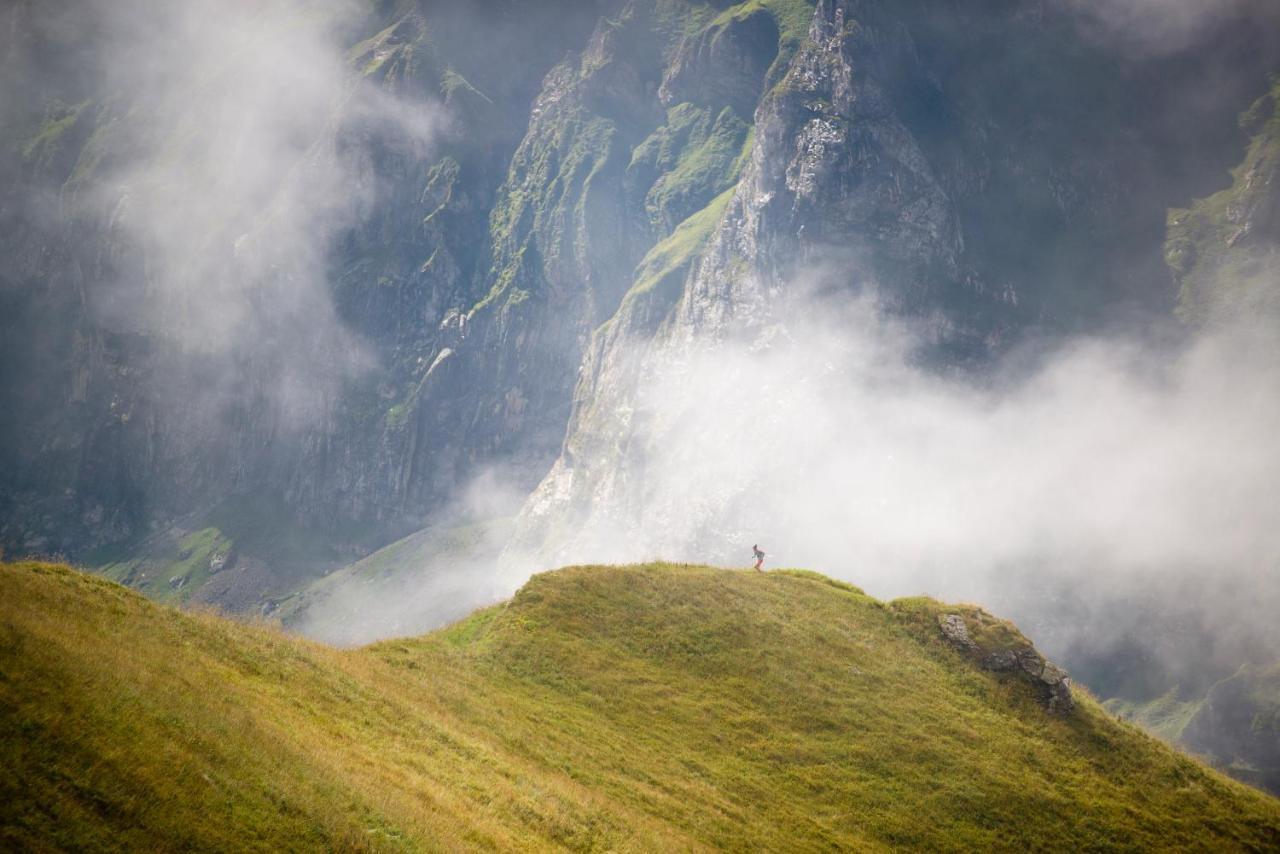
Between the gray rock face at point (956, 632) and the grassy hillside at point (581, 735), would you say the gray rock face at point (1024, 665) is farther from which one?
the grassy hillside at point (581, 735)

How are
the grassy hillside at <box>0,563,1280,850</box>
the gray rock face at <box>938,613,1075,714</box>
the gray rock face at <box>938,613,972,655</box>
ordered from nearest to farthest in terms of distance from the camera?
the grassy hillside at <box>0,563,1280,850</box> < the gray rock face at <box>938,613,1075,714</box> < the gray rock face at <box>938,613,972,655</box>

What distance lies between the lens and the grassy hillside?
17.5 m

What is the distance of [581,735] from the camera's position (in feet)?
124

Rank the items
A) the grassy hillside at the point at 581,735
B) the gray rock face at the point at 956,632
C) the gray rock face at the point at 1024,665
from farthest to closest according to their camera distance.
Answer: the gray rock face at the point at 956,632 → the gray rock face at the point at 1024,665 → the grassy hillside at the point at 581,735

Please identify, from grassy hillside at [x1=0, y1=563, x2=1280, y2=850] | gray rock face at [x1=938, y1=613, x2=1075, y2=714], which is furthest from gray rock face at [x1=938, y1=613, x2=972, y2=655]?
grassy hillside at [x1=0, y1=563, x2=1280, y2=850]

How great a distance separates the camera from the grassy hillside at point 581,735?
17.5 m

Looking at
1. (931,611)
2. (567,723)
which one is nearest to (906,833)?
(567,723)

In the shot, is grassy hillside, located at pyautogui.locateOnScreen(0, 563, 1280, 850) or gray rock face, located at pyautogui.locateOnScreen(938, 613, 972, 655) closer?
grassy hillside, located at pyautogui.locateOnScreen(0, 563, 1280, 850)

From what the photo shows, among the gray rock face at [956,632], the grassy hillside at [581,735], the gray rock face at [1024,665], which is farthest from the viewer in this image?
the gray rock face at [956,632]

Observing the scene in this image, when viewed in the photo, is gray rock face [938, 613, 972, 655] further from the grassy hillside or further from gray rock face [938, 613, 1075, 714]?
the grassy hillside

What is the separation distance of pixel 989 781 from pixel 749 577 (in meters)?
23.2

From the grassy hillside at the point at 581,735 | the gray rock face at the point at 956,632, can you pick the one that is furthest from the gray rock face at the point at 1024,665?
the grassy hillside at the point at 581,735

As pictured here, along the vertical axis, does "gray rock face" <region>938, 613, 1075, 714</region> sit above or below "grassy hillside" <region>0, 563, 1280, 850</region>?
above

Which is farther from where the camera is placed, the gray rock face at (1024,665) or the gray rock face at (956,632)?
the gray rock face at (956,632)
